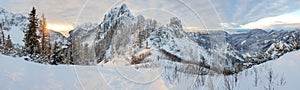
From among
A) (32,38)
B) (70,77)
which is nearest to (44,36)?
(32,38)

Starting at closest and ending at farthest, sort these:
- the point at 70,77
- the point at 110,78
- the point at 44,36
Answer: the point at 70,77 → the point at 110,78 → the point at 44,36

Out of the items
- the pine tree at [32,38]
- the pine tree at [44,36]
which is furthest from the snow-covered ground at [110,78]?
the pine tree at [44,36]

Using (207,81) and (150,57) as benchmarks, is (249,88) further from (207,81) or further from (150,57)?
(150,57)

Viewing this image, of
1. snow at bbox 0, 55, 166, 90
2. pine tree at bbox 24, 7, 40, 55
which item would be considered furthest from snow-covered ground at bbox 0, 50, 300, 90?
pine tree at bbox 24, 7, 40, 55

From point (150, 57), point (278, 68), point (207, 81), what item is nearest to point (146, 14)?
point (207, 81)

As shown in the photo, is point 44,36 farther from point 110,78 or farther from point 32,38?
point 110,78

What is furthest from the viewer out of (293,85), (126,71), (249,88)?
(126,71)

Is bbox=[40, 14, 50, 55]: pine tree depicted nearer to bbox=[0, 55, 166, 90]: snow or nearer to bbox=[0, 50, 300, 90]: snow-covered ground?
bbox=[0, 55, 166, 90]: snow

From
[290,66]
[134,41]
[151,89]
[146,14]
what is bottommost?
[151,89]
